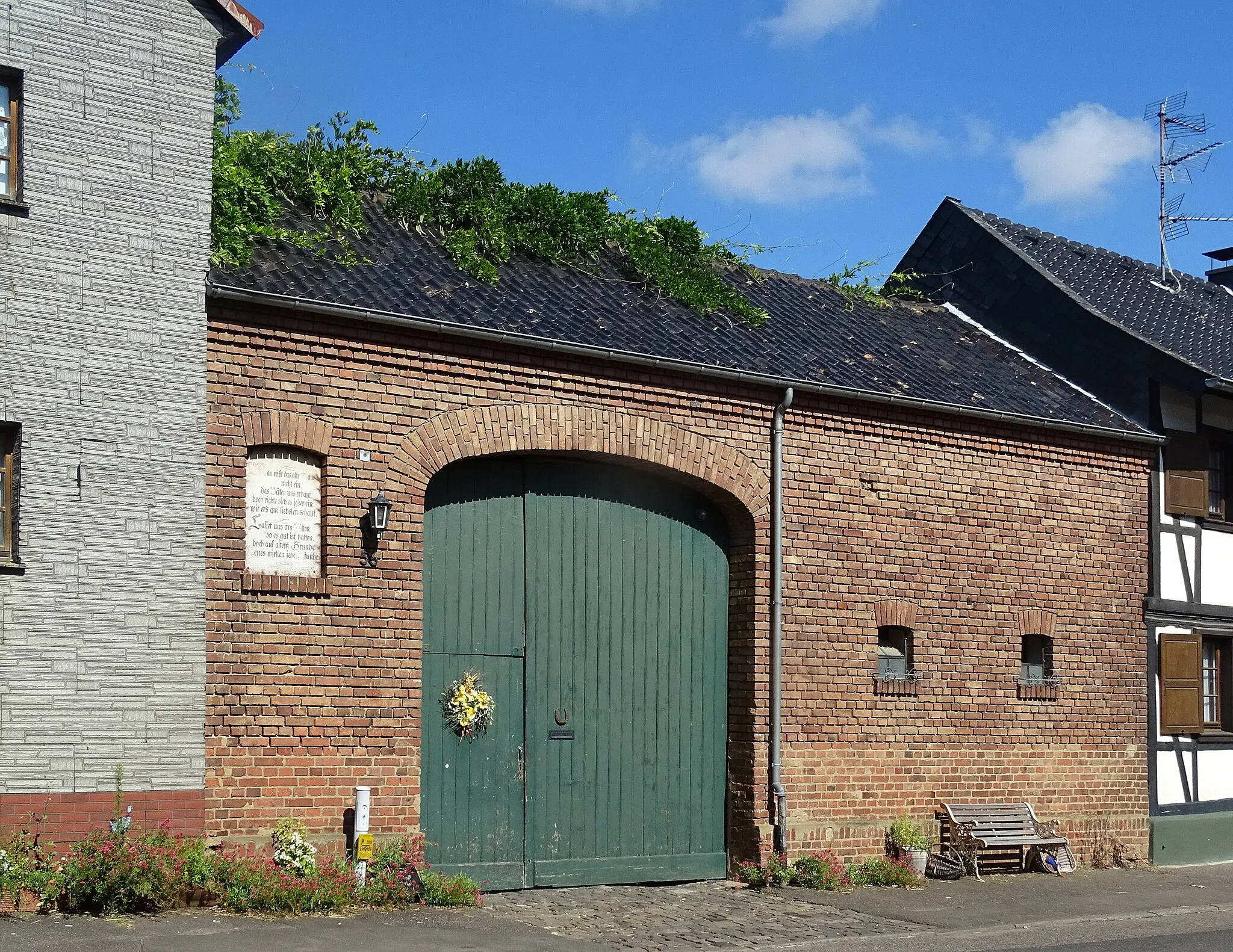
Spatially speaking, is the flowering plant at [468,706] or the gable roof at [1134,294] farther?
the gable roof at [1134,294]

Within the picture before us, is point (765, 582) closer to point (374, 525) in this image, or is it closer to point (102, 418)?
point (374, 525)

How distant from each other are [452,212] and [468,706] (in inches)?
203

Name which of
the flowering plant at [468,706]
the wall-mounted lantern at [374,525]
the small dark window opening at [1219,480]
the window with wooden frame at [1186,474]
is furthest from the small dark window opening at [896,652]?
the wall-mounted lantern at [374,525]

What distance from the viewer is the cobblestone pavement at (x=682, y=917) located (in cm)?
1088

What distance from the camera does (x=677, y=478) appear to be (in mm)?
13711

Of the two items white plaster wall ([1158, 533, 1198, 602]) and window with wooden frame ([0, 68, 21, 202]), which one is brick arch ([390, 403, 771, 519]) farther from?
white plaster wall ([1158, 533, 1198, 602])

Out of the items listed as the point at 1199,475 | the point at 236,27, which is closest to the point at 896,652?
the point at 1199,475

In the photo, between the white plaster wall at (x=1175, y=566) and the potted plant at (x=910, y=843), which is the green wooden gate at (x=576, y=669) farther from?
the white plaster wall at (x=1175, y=566)

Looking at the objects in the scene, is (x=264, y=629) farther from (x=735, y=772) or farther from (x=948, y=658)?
(x=948, y=658)

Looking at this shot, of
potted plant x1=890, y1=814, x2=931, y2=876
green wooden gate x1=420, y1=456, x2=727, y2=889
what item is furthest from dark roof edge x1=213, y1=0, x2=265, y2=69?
potted plant x1=890, y1=814, x2=931, y2=876

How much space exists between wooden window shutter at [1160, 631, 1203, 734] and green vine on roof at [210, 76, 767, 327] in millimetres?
5864

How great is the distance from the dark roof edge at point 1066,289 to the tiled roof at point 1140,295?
29 mm

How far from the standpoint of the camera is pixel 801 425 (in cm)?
1425

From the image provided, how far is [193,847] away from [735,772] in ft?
17.3
